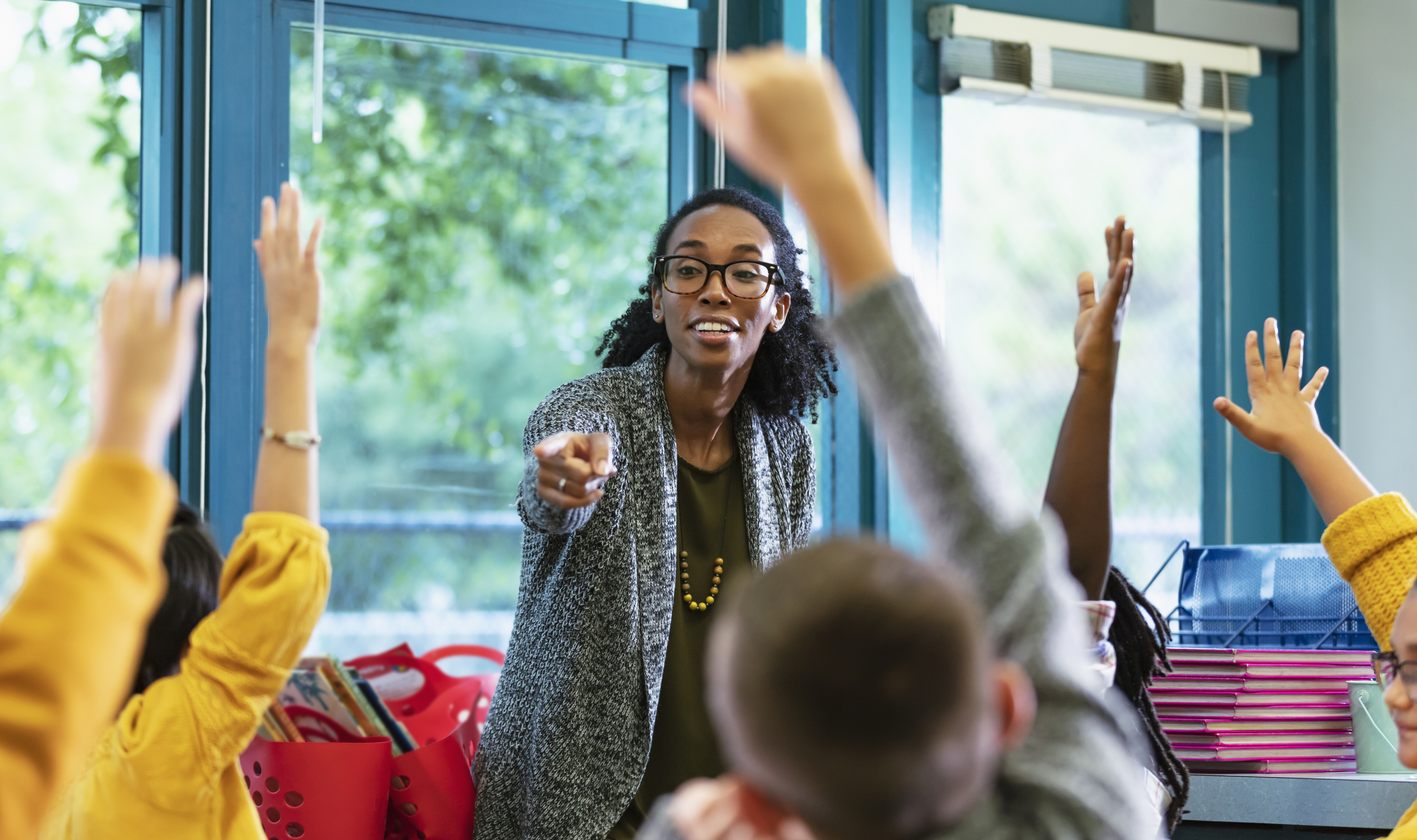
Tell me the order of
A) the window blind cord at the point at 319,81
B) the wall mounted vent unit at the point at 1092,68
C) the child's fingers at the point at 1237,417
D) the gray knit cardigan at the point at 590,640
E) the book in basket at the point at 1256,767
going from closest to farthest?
the child's fingers at the point at 1237,417 < the gray knit cardigan at the point at 590,640 < the book in basket at the point at 1256,767 < the window blind cord at the point at 319,81 < the wall mounted vent unit at the point at 1092,68

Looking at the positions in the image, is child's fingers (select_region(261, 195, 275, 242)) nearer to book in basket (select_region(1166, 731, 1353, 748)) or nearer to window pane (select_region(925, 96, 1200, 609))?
book in basket (select_region(1166, 731, 1353, 748))

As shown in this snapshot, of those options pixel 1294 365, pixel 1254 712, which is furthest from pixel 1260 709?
pixel 1294 365

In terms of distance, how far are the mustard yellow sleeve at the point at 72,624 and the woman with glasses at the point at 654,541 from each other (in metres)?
0.83

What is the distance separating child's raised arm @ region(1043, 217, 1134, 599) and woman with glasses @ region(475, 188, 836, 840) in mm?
569

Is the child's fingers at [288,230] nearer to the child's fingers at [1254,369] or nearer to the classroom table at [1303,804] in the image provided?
the child's fingers at [1254,369]

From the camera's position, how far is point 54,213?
2.18 metres

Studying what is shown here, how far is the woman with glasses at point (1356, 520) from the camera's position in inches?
47.7

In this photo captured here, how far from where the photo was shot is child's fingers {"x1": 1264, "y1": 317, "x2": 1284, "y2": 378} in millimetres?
1508

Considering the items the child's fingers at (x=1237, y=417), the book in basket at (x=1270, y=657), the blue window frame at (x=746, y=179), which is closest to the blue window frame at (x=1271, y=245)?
the blue window frame at (x=746, y=179)

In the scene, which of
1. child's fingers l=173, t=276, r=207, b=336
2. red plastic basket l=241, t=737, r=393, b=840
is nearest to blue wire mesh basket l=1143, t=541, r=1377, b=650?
red plastic basket l=241, t=737, r=393, b=840

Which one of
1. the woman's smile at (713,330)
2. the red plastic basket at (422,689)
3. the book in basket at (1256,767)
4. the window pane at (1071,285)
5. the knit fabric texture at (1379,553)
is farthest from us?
the window pane at (1071,285)

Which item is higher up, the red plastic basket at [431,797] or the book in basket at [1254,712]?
the book in basket at [1254,712]

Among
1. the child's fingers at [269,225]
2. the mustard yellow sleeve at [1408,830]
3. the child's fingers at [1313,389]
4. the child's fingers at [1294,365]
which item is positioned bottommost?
the mustard yellow sleeve at [1408,830]

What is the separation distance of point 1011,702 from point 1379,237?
2.68 metres
